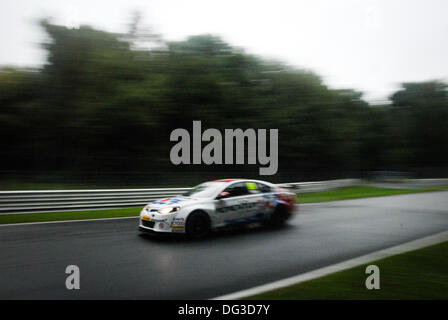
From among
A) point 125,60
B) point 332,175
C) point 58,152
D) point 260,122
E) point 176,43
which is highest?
point 176,43

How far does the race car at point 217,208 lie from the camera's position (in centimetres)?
816

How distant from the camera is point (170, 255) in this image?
6.79 meters

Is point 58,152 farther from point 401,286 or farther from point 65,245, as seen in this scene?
point 401,286

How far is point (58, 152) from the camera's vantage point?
20.7m

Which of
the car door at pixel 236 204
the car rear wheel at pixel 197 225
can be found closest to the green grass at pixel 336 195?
the car door at pixel 236 204

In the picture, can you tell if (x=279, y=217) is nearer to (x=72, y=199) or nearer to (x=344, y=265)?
(x=344, y=265)

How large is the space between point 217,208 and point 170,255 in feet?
7.19

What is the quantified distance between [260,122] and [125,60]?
9.96m

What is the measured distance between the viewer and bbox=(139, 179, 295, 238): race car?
26.8ft

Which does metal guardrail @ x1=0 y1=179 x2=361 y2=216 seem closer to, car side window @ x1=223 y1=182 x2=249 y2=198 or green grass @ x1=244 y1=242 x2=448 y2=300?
car side window @ x1=223 y1=182 x2=249 y2=198

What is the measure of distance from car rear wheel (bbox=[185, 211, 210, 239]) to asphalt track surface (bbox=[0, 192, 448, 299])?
0.20 metres

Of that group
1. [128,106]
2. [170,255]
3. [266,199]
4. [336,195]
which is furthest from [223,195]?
[336,195]

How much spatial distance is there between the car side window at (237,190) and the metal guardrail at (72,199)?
228 inches
